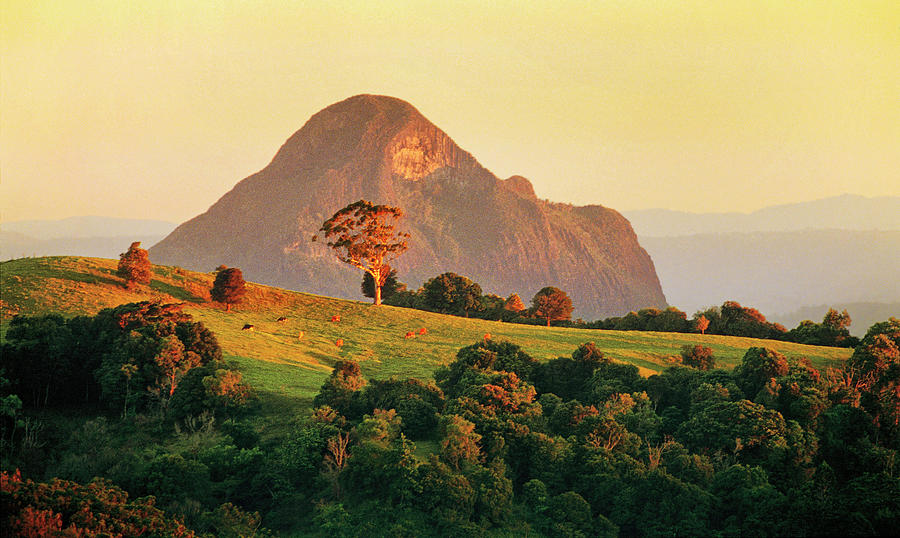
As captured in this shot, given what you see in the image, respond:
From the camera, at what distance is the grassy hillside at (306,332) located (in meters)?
66.5

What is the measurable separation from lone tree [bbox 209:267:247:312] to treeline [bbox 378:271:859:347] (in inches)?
1299

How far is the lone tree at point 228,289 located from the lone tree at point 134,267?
27.0 ft

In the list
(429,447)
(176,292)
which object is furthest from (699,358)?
(176,292)

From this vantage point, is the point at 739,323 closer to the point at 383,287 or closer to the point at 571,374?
the point at 571,374

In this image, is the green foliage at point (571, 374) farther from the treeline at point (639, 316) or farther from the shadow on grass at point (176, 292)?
the shadow on grass at point (176, 292)

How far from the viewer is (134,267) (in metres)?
82.3

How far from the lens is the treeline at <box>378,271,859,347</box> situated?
308 feet

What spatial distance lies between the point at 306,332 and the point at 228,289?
1273 centimetres

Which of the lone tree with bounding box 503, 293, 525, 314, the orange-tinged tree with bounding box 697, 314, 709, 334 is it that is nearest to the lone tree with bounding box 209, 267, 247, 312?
the lone tree with bounding box 503, 293, 525, 314

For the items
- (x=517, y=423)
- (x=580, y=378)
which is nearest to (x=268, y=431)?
(x=517, y=423)

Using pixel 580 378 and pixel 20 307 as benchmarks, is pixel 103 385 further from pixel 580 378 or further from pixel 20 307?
pixel 580 378

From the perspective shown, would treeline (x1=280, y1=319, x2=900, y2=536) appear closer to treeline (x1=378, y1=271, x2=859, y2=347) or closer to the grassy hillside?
the grassy hillside

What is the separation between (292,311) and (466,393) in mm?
40498

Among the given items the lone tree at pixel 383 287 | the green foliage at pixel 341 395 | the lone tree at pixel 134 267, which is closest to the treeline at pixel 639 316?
the lone tree at pixel 383 287
